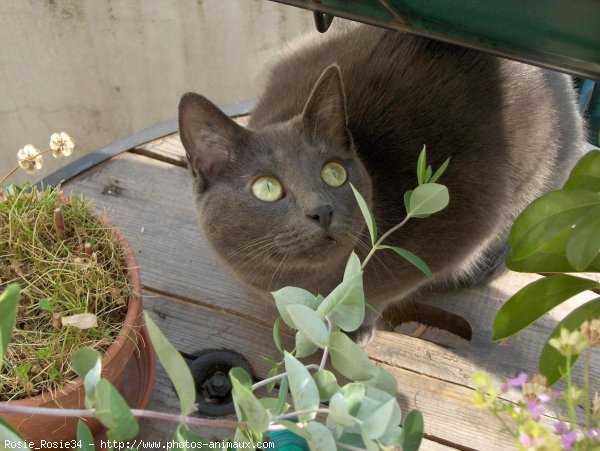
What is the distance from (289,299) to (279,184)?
0.43 m

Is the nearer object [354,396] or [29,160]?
[354,396]

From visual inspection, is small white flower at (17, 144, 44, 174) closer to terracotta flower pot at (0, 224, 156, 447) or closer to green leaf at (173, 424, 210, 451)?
terracotta flower pot at (0, 224, 156, 447)

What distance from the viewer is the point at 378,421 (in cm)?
51

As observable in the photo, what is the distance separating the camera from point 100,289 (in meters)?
0.91

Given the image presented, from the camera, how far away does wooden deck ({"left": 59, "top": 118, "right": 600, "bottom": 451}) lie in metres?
1.06

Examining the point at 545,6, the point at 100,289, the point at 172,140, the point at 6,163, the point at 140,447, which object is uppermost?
the point at 545,6

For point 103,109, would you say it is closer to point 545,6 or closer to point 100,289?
point 100,289

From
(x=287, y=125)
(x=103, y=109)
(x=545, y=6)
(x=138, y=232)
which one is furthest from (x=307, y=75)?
(x=103, y=109)

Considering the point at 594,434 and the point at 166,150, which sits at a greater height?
the point at 594,434

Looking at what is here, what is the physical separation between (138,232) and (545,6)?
35.0 inches

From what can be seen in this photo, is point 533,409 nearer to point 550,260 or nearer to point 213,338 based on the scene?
point 550,260

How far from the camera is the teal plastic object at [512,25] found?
67 centimetres

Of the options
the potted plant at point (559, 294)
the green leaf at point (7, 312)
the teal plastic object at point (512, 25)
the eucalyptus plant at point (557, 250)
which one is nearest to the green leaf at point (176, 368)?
the green leaf at point (7, 312)

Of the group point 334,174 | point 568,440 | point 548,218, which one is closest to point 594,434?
point 568,440
